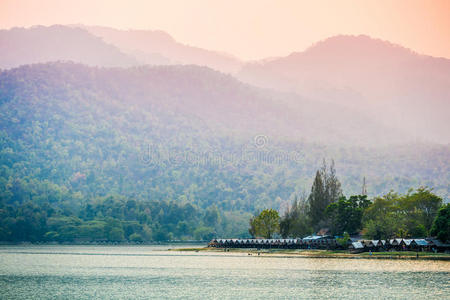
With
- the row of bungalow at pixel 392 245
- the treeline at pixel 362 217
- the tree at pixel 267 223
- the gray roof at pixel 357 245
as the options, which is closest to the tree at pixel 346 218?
the treeline at pixel 362 217

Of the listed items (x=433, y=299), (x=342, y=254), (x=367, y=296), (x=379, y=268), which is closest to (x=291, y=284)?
(x=367, y=296)

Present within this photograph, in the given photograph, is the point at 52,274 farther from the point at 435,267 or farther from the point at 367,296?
the point at 435,267

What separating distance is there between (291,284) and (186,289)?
13.3 m

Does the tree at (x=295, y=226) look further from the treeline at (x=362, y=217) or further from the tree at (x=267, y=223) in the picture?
the tree at (x=267, y=223)

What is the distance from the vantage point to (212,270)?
9850 cm

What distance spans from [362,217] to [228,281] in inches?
3128

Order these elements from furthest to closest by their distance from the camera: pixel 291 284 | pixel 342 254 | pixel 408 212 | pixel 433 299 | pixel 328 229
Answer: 1. pixel 328 229
2. pixel 408 212
3. pixel 342 254
4. pixel 291 284
5. pixel 433 299

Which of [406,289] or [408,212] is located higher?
[408,212]

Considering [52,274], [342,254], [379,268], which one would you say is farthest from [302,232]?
[52,274]

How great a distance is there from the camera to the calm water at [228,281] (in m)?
67.4

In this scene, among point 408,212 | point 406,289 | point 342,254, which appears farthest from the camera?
point 408,212

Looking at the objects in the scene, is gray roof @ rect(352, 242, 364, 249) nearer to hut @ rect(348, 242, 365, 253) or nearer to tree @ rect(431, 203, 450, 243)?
hut @ rect(348, 242, 365, 253)

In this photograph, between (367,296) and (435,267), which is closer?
(367,296)

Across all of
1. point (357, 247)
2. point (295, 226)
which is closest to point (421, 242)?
point (357, 247)
